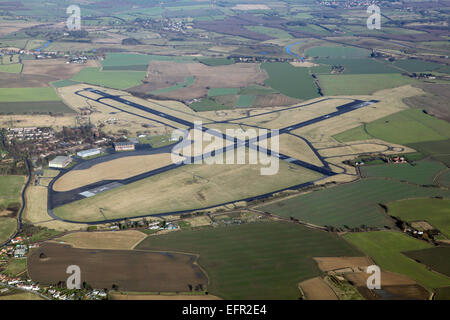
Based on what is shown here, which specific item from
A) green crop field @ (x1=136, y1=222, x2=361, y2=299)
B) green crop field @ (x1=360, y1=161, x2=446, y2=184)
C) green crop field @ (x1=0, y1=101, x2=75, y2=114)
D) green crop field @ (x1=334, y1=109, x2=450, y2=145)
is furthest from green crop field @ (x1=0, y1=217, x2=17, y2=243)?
green crop field @ (x1=334, y1=109, x2=450, y2=145)

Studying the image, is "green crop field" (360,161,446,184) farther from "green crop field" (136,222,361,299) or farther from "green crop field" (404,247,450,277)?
"green crop field" (136,222,361,299)

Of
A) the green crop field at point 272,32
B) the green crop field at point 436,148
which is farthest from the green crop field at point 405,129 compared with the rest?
the green crop field at point 272,32

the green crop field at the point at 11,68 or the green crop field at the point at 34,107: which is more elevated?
the green crop field at the point at 11,68

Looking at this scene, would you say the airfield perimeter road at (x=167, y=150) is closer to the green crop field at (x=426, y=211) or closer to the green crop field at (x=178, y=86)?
the green crop field at (x=178, y=86)

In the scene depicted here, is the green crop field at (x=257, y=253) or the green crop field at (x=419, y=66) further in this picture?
the green crop field at (x=419, y=66)

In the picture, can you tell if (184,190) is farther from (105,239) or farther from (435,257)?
(435,257)

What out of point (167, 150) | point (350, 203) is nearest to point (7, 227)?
point (167, 150)

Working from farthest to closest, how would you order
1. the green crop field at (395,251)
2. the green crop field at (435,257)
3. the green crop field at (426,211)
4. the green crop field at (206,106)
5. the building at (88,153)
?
the green crop field at (206,106), the building at (88,153), the green crop field at (426,211), the green crop field at (435,257), the green crop field at (395,251)
